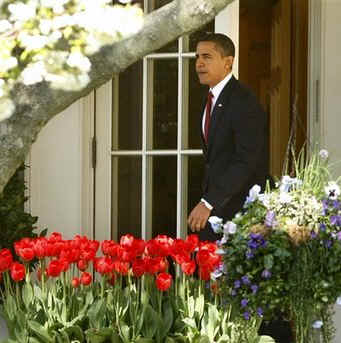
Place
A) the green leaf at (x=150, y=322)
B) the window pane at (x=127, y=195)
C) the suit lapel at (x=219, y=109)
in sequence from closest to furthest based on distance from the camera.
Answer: the green leaf at (x=150, y=322), the suit lapel at (x=219, y=109), the window pane at (x=127, y=195)

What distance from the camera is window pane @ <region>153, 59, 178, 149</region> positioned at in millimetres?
6848

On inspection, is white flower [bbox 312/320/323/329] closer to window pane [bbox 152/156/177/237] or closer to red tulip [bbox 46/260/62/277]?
red tulip [bbox 46/260/62/277]

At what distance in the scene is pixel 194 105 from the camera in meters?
6.80

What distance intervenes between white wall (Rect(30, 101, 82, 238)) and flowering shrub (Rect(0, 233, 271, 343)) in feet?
5.29

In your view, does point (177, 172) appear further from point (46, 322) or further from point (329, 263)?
point (329, 263)

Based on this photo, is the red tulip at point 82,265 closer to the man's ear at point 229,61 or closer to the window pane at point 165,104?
the man's ear at point 229,61

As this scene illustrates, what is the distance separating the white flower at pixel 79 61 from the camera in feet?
12.7

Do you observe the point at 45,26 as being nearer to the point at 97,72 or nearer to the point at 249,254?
the point at 97,72

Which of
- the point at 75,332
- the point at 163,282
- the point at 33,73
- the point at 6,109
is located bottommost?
the point at 75,332

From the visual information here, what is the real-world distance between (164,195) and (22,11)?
9.84 ft

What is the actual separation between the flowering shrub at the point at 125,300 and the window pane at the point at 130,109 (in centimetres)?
171

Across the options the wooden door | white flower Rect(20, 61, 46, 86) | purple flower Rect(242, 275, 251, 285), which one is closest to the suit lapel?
purple flower Rect(242, 275, 251, 285)

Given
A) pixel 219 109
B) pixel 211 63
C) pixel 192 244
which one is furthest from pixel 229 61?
pixel 192 244

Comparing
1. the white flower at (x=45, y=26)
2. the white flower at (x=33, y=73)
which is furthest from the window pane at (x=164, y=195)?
the white flower at (x=33, y=73)
